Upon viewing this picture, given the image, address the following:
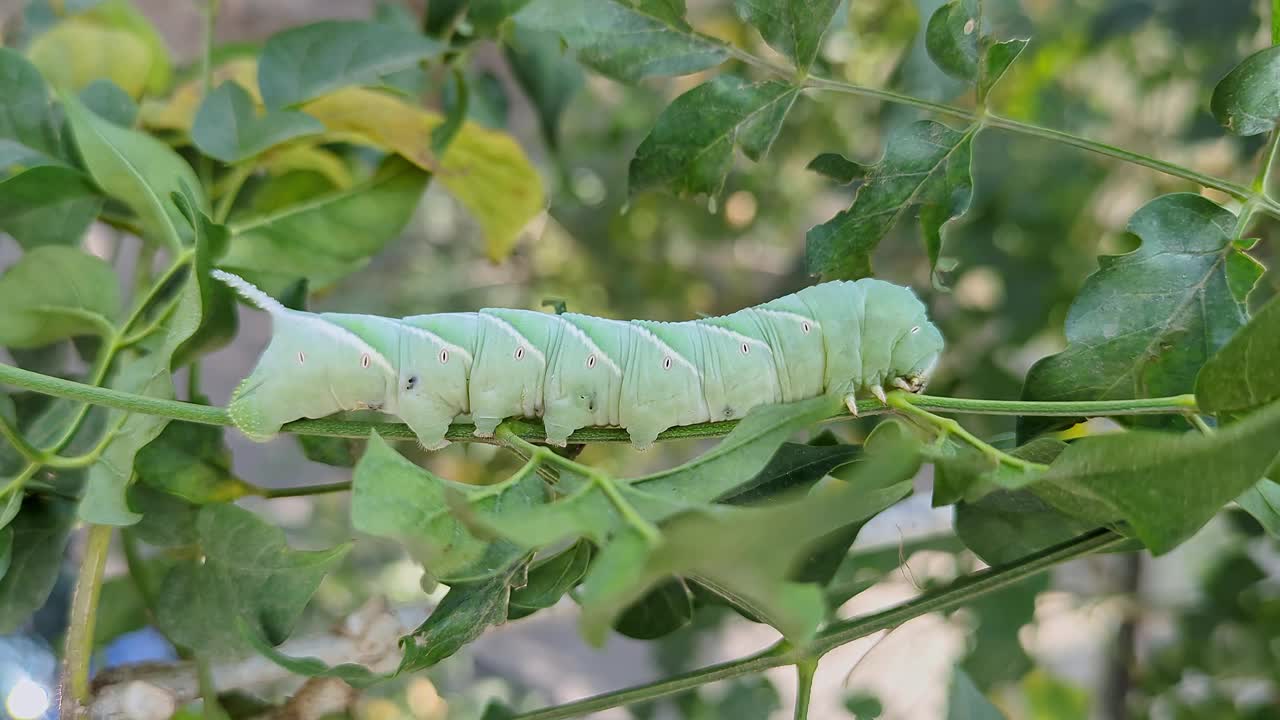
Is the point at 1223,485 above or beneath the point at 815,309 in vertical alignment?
above

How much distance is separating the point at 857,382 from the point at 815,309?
0.10 m

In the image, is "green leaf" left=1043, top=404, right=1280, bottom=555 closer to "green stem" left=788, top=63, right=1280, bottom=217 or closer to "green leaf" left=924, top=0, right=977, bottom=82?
"green stem" left=788, top=63, right=1280, bottom=217

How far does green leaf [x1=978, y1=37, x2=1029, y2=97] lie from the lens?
914 mm

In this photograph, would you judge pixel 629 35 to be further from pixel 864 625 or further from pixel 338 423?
pixel 864 625

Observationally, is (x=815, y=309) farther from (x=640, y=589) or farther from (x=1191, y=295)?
(x=640, y=589)

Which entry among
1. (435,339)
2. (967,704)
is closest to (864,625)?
(967,704)

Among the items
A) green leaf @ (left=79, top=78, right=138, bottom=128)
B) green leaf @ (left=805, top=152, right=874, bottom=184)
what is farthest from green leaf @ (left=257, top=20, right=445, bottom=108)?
green leaf @ (left=805, top=152, right=874, bottom=184)

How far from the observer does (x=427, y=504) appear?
2.13ft

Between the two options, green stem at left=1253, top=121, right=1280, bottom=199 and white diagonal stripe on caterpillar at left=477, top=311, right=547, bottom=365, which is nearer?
green stem at left=1253, top=121, right=1280, bottom=199

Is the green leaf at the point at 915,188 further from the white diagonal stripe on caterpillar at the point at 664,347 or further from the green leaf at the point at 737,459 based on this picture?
the green leaf at the point at 737,459

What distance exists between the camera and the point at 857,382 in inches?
41.7

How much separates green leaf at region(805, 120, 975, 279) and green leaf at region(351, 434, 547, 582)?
460mm

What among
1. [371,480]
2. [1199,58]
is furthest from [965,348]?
[371,480]

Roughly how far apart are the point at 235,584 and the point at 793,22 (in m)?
0.82
